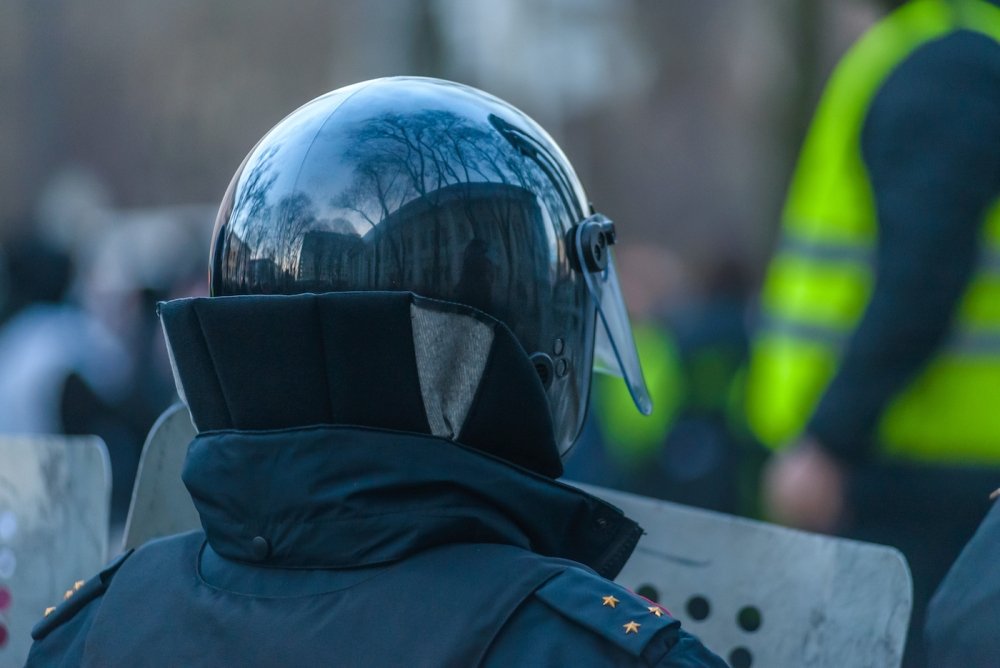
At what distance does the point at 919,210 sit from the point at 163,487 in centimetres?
169

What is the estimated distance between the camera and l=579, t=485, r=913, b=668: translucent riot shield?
78.7 inches

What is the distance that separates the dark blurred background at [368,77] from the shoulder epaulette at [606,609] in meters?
2.57

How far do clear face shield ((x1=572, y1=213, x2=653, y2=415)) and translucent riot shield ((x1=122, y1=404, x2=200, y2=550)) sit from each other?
729mm

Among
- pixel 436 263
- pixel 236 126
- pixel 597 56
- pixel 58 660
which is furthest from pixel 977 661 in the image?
pixel 236 126

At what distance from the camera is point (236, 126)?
31141 millimetres

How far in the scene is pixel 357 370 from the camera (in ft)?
5.74

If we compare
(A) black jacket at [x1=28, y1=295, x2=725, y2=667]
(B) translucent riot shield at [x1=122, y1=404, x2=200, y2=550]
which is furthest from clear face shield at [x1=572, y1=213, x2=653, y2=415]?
(B) translucent riot shield at [x1=122, y1=404, x2=200, y2=550]

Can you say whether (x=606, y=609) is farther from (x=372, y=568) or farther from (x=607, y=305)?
(x=607, y=305)

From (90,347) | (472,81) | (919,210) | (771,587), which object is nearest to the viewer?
(771,587)

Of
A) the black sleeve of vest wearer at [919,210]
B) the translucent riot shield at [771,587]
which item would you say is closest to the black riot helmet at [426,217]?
the translucent riot shield at [771,587]

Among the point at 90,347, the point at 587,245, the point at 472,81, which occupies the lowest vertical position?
the point at 90,347

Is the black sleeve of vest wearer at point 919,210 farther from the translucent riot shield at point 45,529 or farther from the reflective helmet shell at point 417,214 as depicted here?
the translucent riot shield at point 45,529

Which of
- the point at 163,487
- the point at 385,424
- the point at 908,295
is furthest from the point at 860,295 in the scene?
the point at 385,424

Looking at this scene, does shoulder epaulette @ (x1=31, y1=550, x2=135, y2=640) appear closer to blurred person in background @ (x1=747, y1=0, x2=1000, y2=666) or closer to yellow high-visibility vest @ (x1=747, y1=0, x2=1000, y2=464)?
blurred person in background @ (x1=747, y1=0, x2=1000, y2=666)
